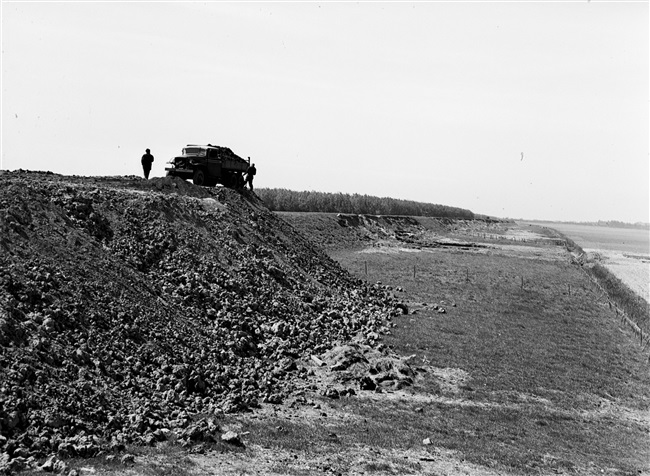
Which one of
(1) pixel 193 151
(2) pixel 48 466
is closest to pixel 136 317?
(2) pixel 48 466

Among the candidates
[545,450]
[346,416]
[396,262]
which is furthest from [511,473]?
[396,262]

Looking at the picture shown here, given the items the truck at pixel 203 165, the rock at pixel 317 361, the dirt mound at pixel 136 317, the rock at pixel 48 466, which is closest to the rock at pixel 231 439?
the dirt mound at pixel 136 317

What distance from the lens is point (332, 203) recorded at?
258 feet

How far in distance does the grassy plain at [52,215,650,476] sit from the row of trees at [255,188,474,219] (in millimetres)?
42698

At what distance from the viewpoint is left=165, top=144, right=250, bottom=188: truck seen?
31.2 meters

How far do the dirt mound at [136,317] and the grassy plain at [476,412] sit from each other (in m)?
1.06

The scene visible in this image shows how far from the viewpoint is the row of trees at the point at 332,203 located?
229 ft

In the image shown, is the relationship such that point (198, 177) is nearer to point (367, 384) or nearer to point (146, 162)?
point (146, 162)

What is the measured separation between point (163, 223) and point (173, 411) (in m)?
10.0

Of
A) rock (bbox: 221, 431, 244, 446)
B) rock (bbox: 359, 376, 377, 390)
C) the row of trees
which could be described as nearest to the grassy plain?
rock (bbox: 221, 431, 244, 446)

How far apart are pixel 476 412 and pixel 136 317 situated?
8.24 m

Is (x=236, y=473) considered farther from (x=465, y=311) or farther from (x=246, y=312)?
(x=465, y=311)

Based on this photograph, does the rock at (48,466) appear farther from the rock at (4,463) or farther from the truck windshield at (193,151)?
the truck windshield at (193,151)

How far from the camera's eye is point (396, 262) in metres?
42.2
